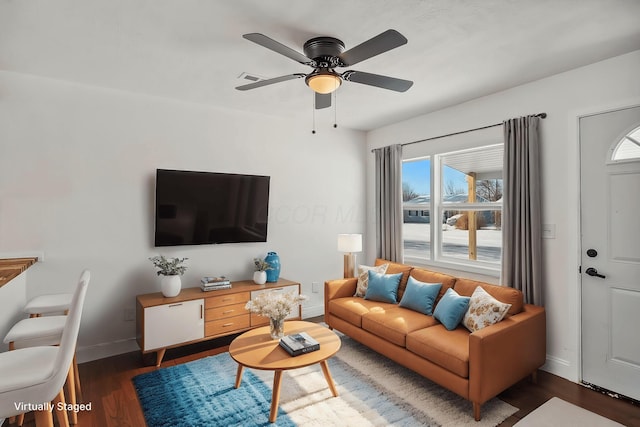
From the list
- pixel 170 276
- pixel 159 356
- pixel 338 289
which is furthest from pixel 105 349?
pixel 338 289

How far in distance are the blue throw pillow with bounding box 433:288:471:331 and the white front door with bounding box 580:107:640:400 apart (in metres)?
0.95

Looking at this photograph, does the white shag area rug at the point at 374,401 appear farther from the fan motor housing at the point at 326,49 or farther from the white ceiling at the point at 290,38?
the white ceiling at the point at 290,38

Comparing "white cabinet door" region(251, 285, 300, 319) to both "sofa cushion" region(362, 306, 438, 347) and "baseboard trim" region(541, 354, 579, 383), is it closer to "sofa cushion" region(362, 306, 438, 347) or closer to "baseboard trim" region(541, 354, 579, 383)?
"sofa cushion" region(362, 306, 438, 347)

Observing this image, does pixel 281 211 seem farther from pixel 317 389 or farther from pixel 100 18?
pixel 100 18

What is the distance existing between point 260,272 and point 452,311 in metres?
2.03

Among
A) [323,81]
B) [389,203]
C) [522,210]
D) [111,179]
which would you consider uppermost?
[323,81]

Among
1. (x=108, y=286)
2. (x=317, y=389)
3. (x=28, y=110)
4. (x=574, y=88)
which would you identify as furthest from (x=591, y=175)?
(x=28, y=110)

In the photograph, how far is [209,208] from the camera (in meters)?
3.75

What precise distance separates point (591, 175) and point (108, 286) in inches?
174

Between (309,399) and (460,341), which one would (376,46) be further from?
(309,399)

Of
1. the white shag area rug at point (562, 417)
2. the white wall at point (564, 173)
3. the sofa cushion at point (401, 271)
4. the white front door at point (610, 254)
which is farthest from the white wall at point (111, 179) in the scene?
the white front door at point (610, 254)

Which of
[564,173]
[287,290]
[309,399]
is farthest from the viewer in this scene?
[287,290]

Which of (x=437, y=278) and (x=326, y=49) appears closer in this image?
(x=326, y=49)

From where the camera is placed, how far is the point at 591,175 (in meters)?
2.78
